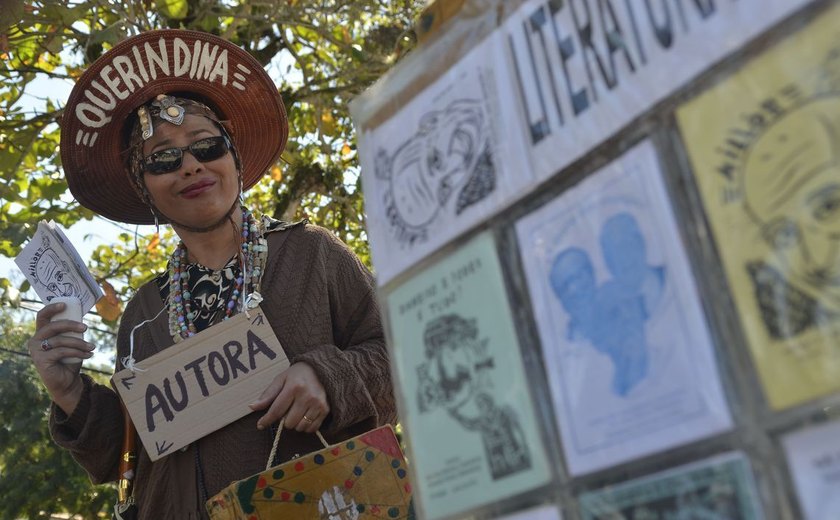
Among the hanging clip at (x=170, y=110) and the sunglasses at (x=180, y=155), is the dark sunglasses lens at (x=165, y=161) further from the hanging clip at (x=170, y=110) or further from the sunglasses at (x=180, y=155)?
the hanging clip at (x=170, y=110)

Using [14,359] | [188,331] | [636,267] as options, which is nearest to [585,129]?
[636,267]

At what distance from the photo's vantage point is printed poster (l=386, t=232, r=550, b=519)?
104 centimetres

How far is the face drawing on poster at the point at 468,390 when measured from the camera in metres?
1.04

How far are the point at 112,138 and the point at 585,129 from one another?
2.21 meters

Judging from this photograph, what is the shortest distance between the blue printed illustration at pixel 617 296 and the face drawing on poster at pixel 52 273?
1.76 metres

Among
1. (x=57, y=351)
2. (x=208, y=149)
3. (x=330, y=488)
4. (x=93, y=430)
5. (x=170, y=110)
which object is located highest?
(x=170, y=110)

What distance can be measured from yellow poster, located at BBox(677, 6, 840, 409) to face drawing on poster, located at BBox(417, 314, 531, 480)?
0.31m

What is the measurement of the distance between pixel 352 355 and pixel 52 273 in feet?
2.69

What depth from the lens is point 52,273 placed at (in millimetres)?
2475

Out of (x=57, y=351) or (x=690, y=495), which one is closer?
(x=690, y=495)

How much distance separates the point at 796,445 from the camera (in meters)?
0.79

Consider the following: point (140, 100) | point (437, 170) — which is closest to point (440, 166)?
point (437, 170)

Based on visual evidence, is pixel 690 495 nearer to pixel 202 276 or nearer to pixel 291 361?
pixel 291 361

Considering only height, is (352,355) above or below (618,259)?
above
